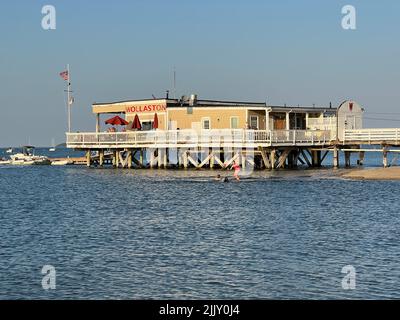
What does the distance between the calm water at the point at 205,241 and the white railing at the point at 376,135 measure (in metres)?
8.29

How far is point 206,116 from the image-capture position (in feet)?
201

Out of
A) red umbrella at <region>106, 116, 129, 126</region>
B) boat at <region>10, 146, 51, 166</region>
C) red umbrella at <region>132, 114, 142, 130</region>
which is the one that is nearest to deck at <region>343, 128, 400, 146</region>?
red umbrella at <region>132, 114, 142, 130</region>

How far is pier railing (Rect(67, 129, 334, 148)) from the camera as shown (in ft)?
188

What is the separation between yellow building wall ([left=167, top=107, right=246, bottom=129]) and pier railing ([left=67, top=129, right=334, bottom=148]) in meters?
2.23

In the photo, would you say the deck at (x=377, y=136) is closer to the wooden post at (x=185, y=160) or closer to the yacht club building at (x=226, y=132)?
the yacht club building at (x=226, y=132)

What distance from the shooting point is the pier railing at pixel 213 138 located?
5719 cm

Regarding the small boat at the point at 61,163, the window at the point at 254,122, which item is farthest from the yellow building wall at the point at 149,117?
the small boat at the point at 61,163

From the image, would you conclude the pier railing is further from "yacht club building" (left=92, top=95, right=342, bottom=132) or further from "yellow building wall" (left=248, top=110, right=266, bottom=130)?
"yellow building wall" (left=248, top=110, right=266, bottom=130)

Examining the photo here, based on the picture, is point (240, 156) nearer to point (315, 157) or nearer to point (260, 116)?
point (260, 116)

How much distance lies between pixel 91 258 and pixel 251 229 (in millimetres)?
7776

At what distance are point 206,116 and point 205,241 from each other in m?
35.5

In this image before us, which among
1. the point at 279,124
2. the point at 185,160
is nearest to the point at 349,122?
the point at 279,124

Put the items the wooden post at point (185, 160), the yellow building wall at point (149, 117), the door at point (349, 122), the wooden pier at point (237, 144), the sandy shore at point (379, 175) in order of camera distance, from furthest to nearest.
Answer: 1. the yellow building wall at point (149, 117)
2. the wooden post at point (185, 160)
3. the door at point (349, 122)
4. the wooden pier at point (237, 144)
5. the sandy shore at point (379, 175)
